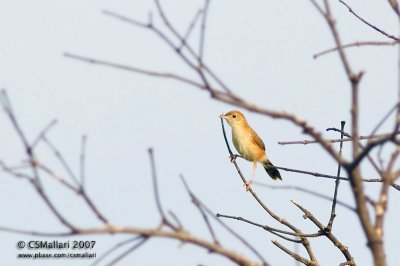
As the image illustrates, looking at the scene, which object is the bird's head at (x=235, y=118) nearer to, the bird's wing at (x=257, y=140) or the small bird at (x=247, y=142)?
the small bird at (x=247, y=142)

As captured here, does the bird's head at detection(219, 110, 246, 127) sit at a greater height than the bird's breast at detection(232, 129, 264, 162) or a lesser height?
greater

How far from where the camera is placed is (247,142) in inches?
496

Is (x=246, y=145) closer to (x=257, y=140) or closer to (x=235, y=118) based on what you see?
(x=257, y=140)

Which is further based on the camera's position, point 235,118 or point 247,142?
point 235,118

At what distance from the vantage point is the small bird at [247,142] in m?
12.5

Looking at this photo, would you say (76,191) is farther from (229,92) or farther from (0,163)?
(229,92)

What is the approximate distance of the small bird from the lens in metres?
12.5

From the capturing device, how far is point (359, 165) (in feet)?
6.38

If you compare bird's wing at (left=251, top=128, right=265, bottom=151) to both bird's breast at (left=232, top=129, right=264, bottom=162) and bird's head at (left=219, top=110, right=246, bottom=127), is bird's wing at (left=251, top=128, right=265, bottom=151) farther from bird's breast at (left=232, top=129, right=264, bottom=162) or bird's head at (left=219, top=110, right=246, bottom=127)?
bird's head at (left=219, top=110, right=246, bottom=127)

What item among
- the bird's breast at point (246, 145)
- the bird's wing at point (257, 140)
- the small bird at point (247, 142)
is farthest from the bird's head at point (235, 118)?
the bird's wing at point (257, 140)

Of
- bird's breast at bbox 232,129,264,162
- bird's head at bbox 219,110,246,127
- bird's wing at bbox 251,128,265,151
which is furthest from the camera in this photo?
bird's head at bbox 219,110,246,127

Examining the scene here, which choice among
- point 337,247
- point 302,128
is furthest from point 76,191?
point 337,247

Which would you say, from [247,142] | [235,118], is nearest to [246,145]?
[247,142]

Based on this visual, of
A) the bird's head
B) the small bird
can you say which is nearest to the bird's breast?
the small bird
